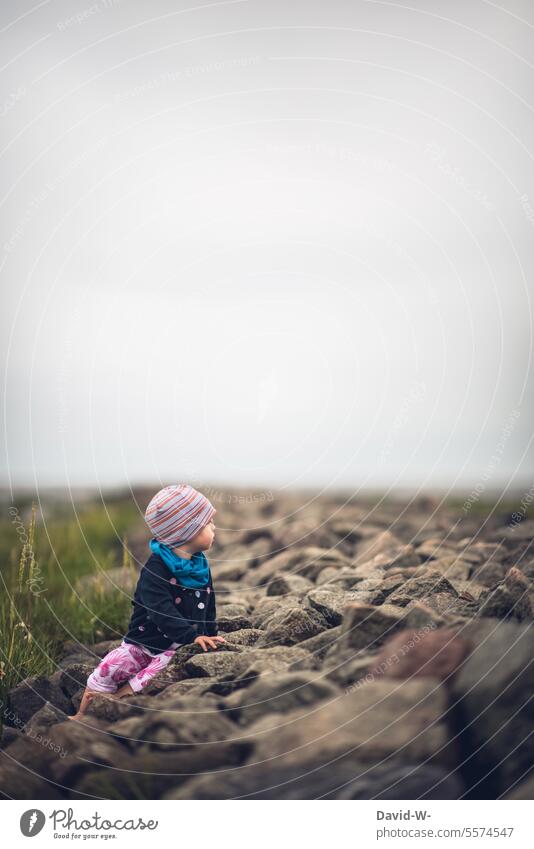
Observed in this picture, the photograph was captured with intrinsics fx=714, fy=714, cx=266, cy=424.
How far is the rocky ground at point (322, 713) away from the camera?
262 cm

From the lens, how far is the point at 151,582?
3098 mm

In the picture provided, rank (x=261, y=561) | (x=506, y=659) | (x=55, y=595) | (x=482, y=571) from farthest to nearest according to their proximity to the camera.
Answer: (x=261, y=561)
(x=55, y=595)
(x=482, y=571)
(x=506, y=659)

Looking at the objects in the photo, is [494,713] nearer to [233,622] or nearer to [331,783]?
[331,783]

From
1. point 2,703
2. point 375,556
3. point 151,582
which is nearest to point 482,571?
point 375,556

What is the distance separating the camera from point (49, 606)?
3971 mm

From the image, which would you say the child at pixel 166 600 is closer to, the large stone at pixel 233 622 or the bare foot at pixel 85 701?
the bare foot at pixel 85 701

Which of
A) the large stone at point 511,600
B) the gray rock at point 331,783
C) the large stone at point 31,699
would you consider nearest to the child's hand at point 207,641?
the gray rock at point 331,783

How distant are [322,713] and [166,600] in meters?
0.85

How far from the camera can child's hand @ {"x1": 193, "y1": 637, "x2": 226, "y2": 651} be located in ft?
10.1

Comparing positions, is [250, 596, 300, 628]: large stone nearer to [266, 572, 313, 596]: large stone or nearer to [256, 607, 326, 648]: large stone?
[266, 572, 313, 596]: large stone

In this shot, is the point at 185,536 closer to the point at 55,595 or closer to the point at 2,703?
the point at 2,703

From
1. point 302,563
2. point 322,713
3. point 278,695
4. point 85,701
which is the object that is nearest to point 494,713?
point 322,713

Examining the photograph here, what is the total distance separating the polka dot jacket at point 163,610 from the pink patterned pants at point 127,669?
40mm

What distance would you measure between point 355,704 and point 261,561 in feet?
7.78
